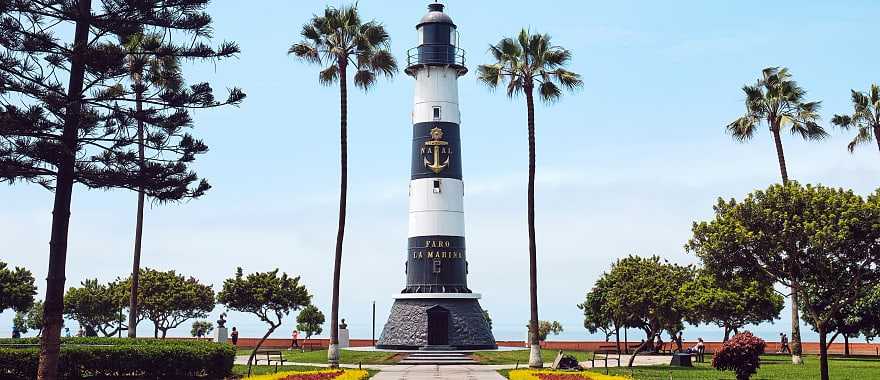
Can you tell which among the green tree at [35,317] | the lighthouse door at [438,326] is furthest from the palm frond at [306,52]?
the green tree at [35,317]

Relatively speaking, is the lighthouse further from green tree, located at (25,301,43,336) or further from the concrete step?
green tree, located at (25,301,43,336)

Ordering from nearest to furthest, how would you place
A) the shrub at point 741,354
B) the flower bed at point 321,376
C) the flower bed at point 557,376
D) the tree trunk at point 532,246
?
1. the shrub at point 741,354
2. the flower bed at point 321,376
3. the flower bed at point 557,376
4. the tree trunk at point 532,246

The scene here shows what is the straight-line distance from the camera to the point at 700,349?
160 feet

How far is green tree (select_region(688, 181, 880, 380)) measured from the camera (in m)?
29.8

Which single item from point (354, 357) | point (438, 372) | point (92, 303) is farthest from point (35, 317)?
point (438, 372)

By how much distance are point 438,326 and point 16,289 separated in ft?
99.2

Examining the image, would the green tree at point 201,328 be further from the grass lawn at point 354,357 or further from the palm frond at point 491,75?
the palm frond at point 491,75

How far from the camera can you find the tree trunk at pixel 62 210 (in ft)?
69.9

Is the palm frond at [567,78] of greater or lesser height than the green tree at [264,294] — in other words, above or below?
above

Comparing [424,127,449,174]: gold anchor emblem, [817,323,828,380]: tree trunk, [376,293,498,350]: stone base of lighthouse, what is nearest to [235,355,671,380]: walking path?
[376,293,498,350]: stone base of lighthouse

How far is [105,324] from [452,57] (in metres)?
39.8

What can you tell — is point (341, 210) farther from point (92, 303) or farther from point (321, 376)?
point (92, 303)

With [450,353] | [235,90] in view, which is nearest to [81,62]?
[235,90]

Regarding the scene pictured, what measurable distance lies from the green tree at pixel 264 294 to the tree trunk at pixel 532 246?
11847mm
